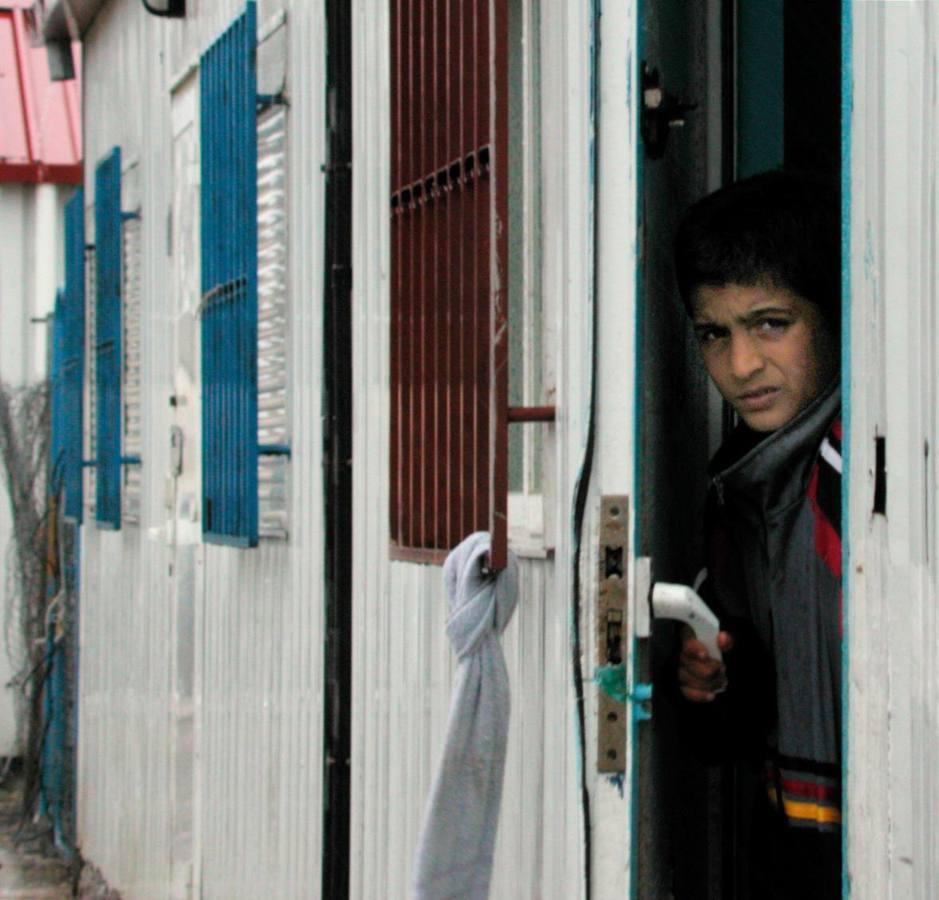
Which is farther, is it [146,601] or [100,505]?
[100,505]

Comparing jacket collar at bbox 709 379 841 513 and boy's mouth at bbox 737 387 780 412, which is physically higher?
boy's mouth at bbox 737 387 780 412

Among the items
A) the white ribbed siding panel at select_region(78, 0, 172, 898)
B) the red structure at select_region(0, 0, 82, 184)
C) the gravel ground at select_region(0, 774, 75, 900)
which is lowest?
the gravel ground at select_region(0, 774, 75, 900)

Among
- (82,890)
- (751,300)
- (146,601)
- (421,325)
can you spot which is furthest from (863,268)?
(82,890)

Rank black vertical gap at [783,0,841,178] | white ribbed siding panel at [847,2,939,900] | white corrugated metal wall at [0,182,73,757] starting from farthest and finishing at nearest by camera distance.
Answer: white corrugated metal wall at [0,182,73,757]
black vertical gap at [783,0,841,178]
white ribbed siding panel at [847,2,939,900]

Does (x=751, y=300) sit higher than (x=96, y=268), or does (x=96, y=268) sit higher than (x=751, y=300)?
(x=96, y=268)

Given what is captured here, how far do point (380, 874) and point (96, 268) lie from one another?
4.45m

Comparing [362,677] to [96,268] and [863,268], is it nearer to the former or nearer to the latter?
[863,268]

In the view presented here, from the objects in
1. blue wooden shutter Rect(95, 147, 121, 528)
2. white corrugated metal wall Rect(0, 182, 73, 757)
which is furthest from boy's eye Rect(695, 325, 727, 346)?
white corrugated metal wall Rect(0, 182, 73, 757)

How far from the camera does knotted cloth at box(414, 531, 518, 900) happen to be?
2793 millimetres

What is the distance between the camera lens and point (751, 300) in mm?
2947

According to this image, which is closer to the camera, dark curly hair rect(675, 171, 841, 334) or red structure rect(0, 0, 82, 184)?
dark curly hair rect(675, 171, 841, 334)

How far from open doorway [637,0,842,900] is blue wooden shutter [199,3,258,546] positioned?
1920 millimetres

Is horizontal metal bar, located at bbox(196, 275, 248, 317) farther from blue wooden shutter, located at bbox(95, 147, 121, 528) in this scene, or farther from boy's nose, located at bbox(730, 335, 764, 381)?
boy's nose, located at bbox(730, 335, 764, 381)

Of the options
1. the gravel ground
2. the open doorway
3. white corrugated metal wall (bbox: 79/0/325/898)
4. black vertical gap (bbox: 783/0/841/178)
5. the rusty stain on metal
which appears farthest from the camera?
the gravel ground
